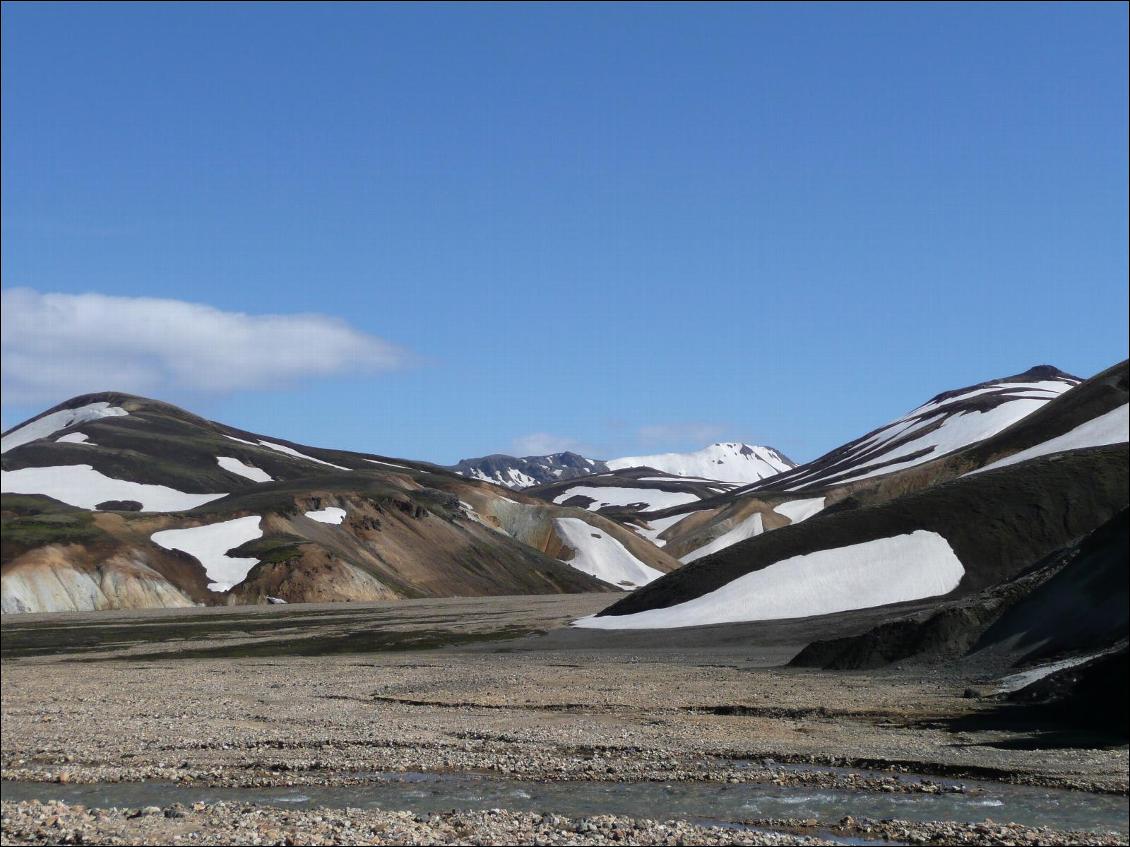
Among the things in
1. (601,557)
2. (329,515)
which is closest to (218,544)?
(329,515)

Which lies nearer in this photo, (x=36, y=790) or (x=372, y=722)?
(x=36, y=790)

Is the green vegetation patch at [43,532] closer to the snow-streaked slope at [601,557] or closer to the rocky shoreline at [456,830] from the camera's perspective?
the snow-streaked slope at [601,557]

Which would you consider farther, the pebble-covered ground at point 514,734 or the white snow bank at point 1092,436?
the white snow bank at point 1092,436

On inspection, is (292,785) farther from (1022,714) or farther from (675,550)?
(675,550)

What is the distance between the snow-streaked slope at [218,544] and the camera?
364 ft

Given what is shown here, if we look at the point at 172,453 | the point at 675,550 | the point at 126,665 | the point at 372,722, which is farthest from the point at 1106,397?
the point at 172,453

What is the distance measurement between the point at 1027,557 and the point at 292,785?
2033 inches

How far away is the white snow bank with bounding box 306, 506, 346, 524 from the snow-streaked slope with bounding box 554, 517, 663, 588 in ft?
120

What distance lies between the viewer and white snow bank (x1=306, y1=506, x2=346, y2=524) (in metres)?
131

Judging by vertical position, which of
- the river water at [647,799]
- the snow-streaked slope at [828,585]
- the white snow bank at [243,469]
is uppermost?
the white snow bank at [243,469]

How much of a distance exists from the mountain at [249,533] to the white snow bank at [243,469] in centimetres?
38

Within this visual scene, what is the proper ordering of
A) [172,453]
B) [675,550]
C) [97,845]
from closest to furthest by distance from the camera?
1. [97,845]
2. [172,453]
3. [675,550]

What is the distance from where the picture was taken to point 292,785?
2070 centimetres

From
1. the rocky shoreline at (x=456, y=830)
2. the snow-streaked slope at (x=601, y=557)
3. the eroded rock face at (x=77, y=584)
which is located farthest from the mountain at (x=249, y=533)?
the rocky shoreline at (x=456, y=830)
